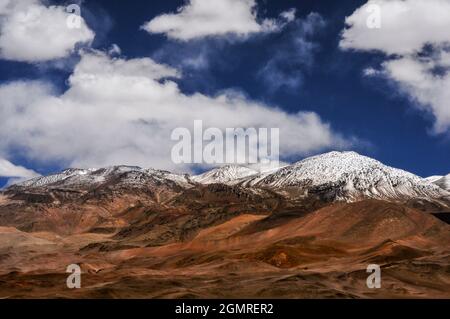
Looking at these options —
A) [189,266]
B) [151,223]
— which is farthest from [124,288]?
[151,223]

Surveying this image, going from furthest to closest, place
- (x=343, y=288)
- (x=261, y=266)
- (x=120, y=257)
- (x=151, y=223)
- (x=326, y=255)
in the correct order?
(x=151, y=223) → (x=120, y=257) → (x=326, y=255) → (x=261, y=266) → (x=343, y=288)

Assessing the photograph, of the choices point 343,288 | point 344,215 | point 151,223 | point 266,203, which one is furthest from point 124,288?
point 266,203

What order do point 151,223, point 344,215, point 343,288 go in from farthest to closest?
point 151,223
point 344,215
point 343,288

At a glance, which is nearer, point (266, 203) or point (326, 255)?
point (326, 255)

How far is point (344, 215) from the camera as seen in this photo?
10069 centimetres

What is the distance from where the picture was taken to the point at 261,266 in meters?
71.4

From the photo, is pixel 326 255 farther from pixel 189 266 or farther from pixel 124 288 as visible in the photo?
pixel 124 288

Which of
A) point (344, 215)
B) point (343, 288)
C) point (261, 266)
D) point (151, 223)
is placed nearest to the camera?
point (343, 288)
